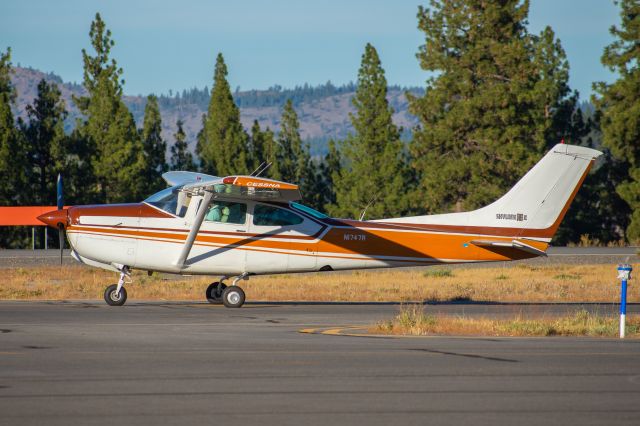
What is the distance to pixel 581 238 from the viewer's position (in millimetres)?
58062

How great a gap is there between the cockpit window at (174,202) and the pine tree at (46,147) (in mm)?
33720

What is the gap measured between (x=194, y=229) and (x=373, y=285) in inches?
399

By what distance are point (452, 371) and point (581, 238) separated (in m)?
49.3

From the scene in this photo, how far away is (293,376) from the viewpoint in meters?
10.5

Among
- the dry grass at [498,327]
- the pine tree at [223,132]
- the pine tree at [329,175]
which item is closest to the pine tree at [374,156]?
the pine tree at [223,132]

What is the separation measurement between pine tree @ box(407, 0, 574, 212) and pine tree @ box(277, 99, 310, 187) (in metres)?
16.0

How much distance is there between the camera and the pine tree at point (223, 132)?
62.2m

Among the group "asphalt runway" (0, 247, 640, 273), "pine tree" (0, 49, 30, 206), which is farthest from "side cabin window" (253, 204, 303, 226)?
"pine tree" (0, 49, 30, 206)

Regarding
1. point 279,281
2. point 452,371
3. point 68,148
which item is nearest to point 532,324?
point 452,371

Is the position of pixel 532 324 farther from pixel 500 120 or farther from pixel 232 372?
pixel 500 120

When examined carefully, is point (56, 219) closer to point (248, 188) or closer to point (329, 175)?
point (248, 188)

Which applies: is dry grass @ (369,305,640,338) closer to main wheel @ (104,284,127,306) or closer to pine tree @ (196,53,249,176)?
main wheel @ (104,284,127,306)

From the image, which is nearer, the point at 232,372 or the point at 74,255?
the point at 232,372

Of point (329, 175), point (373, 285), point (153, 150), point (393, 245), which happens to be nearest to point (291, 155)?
point (329, 175)
